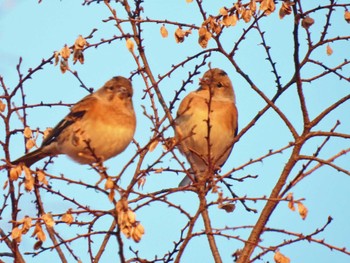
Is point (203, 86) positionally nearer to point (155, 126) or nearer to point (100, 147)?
point (100, 147)

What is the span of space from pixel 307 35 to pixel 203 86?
1860 mm

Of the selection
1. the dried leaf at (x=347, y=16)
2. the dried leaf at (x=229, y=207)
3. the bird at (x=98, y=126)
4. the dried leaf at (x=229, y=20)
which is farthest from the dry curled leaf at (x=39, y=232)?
the dried leaf at (x=347, y=16)

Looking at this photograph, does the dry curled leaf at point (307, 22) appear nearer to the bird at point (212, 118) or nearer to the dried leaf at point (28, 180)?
the bird at point (212, 118)

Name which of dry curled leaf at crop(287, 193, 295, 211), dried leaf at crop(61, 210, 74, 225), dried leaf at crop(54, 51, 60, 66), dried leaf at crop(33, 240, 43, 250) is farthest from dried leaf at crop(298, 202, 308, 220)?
dried leaf at crop(54, 51, 60, 66)

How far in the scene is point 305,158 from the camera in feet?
14.6

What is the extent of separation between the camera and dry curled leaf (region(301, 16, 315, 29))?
14.2ft

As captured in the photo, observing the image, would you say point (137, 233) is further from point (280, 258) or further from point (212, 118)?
point (212, 118)

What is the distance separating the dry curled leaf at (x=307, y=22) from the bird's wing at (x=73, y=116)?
4.52ft

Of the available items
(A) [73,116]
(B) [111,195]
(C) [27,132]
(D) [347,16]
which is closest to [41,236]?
(B) [111,195]

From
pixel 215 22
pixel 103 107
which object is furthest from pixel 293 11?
pixel 103 107

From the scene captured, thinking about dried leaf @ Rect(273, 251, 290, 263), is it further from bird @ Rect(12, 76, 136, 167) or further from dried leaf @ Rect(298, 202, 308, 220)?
bird @ Rect(12, 76, 136, 167)

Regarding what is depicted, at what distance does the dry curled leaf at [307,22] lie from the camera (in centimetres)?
433

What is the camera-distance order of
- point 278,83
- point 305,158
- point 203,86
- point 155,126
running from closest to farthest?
1. point 155,126
2. point 305,158
3. point 278,83
4. point 203,86

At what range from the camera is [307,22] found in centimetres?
433
